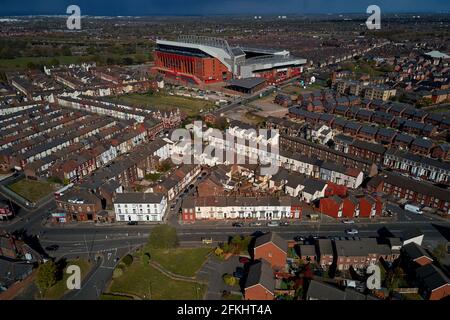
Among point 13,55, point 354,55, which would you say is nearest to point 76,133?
point 13,55

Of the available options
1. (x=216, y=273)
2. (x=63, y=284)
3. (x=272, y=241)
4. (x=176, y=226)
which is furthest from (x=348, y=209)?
(x=63, y=284)

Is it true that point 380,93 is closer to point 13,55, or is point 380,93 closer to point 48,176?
point 48,176

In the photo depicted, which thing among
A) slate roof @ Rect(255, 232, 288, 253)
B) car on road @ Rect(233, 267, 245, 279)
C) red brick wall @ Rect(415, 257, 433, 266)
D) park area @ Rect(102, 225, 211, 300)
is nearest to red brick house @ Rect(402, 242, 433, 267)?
red brick wall @ Rect(415, 257, 433, 266)

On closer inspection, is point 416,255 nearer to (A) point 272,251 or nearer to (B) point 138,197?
(A) point 272,251

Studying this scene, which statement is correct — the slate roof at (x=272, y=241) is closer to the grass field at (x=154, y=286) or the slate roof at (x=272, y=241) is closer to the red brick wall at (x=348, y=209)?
the grass field at (x=154, y=286)

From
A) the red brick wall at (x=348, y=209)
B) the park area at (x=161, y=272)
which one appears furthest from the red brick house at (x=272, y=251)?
the red brick wall at (x=348, y=209)

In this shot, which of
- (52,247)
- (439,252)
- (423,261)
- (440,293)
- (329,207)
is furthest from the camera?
(329,207)
